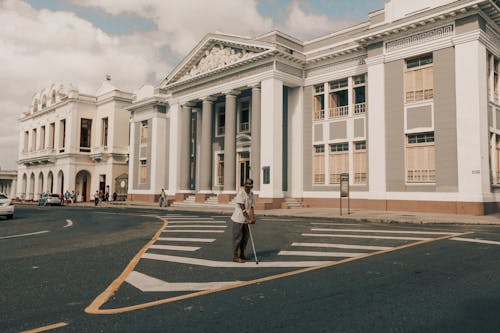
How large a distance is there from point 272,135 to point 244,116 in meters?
5.91

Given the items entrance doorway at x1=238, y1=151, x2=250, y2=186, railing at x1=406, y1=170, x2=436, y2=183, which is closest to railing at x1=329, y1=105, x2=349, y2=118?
railing at x1=406, y1=170, x2=436, y2=183

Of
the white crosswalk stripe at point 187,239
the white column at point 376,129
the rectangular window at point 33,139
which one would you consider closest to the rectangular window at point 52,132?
the rectangular window at point 33,139

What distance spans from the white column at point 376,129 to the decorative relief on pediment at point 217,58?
28.0ft

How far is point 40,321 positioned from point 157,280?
6.86 feet

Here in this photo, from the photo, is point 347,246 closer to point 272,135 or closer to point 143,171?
point 272,135

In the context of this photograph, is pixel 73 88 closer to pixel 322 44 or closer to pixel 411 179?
pixel 322 44

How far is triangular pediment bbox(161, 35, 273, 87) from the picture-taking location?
28.0m

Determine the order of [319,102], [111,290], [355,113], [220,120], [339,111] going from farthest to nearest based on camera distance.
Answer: [220,120] < [319,102] < [339,111] < [355,113] < [111,290]

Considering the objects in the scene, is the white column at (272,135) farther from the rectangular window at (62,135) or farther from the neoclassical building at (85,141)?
the rectangular window at (62,135)

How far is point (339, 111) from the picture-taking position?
87.2ft

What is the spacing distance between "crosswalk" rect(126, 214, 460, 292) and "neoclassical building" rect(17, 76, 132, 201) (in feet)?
106

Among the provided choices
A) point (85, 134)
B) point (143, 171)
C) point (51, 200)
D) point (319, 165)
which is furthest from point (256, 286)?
point (85, 134)

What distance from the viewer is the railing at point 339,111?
26.3 m

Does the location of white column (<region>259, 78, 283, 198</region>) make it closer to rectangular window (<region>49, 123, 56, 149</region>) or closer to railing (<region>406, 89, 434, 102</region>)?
railing (<region>406, 89, 434, 102</region>)
